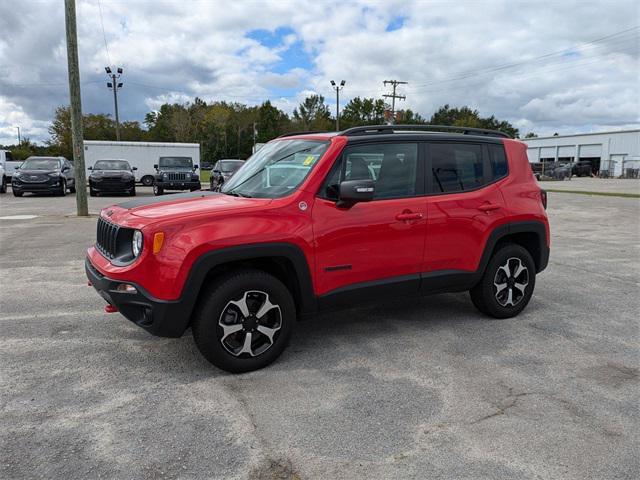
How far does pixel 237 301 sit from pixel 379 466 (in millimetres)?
1542

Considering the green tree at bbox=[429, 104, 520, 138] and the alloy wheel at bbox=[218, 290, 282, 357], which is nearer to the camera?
the alloy wheel at bbox=[218, 290, 282, 357]

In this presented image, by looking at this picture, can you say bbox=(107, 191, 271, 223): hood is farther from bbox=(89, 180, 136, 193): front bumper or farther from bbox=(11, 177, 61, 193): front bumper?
bbox=(11, 177, 61, 193): front bumper

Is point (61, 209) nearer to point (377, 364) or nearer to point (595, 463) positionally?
point (377, 364)

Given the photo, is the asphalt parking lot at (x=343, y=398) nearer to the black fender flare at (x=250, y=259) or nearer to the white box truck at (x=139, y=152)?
the black fender flare at (x=250, y=259)

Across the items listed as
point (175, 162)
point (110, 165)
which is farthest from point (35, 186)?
point (175, 162)

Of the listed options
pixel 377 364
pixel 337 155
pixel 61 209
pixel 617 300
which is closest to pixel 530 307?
pixel 617 300

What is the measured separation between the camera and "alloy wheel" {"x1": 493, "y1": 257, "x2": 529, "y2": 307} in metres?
4.95

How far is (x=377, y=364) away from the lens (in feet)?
12.8

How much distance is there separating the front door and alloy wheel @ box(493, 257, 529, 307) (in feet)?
3.49

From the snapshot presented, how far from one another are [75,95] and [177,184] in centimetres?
861

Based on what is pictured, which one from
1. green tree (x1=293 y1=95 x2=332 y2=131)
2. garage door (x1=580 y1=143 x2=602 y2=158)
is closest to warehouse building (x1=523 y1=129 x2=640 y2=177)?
garage door (x1=580 y1=143 x2=602 y2=158)

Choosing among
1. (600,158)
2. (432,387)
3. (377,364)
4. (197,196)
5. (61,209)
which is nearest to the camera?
(432,387)

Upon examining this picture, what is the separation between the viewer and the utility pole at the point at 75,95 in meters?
12.4

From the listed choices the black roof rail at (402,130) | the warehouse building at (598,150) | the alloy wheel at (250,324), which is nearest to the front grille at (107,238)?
the alloy wheel at (250,324)
